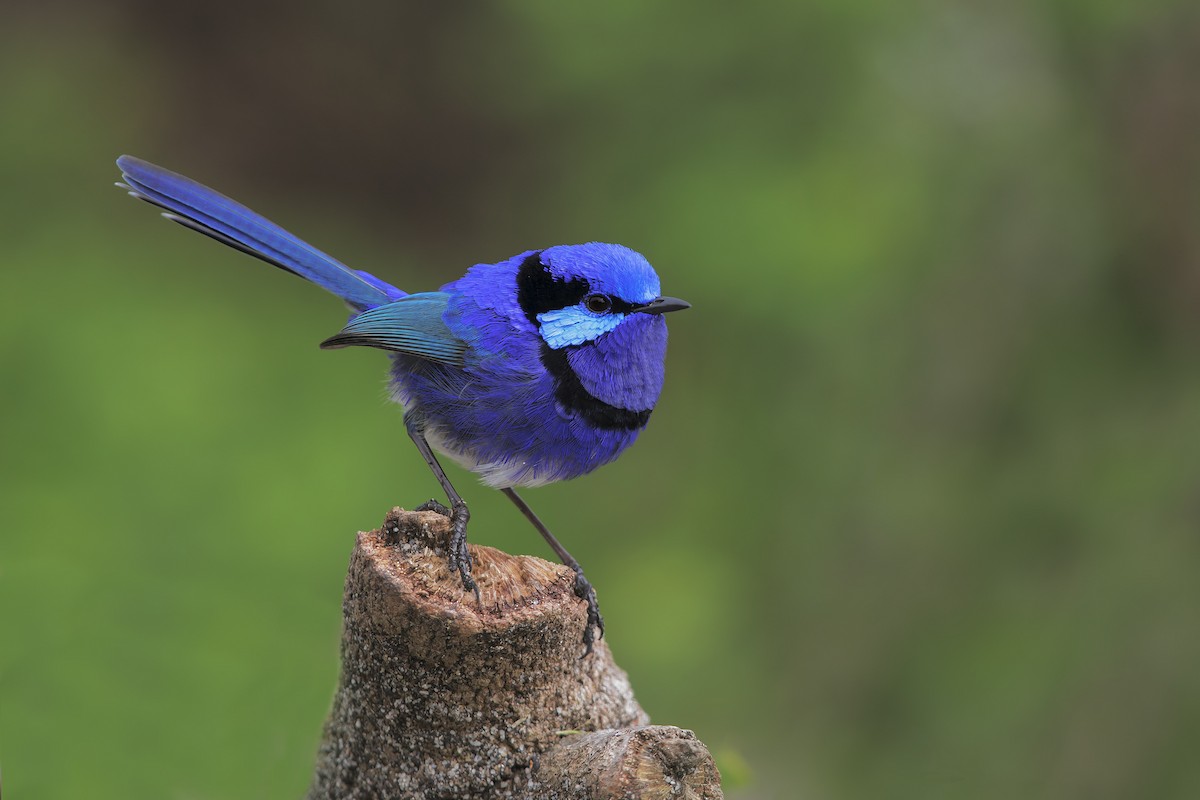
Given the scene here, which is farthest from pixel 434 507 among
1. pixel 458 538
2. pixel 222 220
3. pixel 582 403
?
pixel 222 220

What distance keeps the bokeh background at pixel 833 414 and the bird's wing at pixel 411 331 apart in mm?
1533

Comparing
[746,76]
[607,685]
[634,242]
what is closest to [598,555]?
[634,242]

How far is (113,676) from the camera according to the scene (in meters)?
4.20

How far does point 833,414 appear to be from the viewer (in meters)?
6.27

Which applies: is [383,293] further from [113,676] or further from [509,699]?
[509,699]

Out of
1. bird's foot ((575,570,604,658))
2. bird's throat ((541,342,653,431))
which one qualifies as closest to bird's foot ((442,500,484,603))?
bird's foot ((575,570,604,658))

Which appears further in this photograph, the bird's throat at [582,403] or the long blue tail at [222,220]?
the long blue tail at [222,220]

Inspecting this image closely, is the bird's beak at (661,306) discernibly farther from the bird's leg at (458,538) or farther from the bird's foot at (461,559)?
the bird's foot at (461,559)

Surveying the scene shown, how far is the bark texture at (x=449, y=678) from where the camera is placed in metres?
2.56

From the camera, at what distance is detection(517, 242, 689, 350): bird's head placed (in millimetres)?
3350

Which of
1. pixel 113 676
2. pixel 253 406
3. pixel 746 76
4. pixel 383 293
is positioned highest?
pixel 746 76

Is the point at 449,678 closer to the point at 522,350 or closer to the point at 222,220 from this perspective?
the point at 522,350

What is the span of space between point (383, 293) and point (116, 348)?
3.06 m

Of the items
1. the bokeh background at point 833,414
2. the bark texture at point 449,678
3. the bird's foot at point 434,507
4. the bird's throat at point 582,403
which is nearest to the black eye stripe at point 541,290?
the bird's throat at point 582,403
